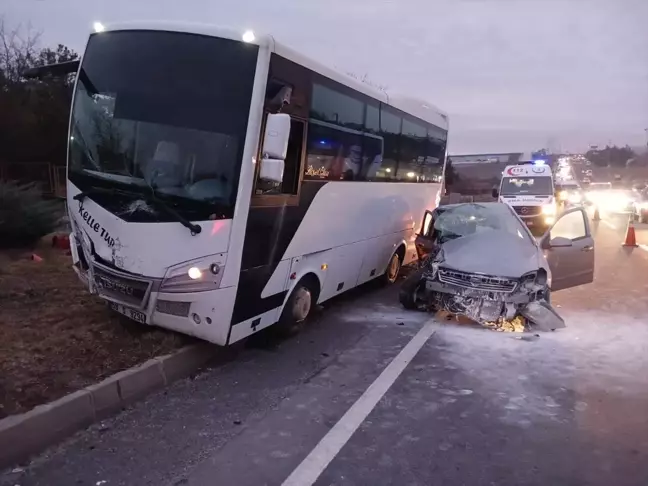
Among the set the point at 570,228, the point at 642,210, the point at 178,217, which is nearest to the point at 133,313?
the point at 178,217

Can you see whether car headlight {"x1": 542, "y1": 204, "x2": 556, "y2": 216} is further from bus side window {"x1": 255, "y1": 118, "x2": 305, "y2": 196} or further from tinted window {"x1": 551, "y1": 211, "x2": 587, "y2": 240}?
bus side window {"x1": 255, "y1": 118, "x2": 305, "y2": 196}

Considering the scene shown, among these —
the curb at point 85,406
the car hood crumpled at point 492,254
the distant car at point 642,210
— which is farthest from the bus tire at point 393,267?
the distant car at point 642,210

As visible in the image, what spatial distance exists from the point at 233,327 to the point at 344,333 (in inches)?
90.3

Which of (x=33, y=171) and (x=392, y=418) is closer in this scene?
(x=392, y=418)

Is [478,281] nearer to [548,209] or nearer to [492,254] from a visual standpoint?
[492,254]

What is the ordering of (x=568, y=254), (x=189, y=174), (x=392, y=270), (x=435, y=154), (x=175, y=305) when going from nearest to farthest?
1. (x=189, y=174)
2. (x=175, y=305)
3. (x=568, y=254)
4. (x=392, y=270)
5. (x=435, y=154)

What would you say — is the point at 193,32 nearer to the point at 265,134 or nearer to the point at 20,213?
the point at 265,134

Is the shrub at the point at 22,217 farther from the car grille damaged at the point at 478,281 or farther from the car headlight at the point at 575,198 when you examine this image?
the car headlight at the point at 575,198

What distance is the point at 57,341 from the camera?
20.6ft

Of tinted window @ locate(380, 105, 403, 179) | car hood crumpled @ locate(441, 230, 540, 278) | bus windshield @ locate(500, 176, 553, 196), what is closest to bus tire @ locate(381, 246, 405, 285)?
tinted window @ locate(380, 105, 403, 179)

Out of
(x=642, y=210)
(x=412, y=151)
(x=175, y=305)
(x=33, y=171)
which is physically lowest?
(x=175, y=305)

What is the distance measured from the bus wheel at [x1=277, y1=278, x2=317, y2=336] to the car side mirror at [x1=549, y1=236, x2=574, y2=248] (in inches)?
158

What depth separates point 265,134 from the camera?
605 centimetres

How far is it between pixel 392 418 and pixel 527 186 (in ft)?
74.1
